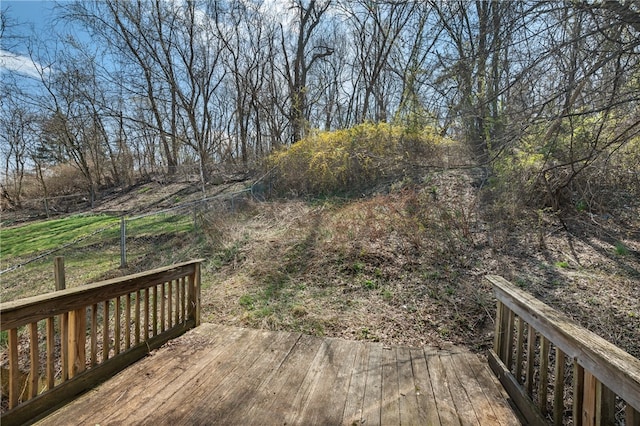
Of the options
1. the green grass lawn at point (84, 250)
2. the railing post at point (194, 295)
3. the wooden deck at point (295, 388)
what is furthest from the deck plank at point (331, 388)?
the green grass lawn at point (84, 250)

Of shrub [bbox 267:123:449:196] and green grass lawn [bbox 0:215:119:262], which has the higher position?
shrub [bbox 267:123:449:196]

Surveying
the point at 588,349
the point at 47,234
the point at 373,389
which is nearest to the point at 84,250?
the point at 47,234

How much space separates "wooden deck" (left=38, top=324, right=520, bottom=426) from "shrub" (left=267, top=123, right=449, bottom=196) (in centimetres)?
622

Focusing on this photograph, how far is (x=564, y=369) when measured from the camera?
1935 millimetres

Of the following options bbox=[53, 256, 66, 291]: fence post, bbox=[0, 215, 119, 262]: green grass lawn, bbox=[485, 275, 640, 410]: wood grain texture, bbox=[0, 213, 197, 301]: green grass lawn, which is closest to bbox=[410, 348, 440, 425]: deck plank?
bbox=[485, 275, 640, 410]: wood grain texture

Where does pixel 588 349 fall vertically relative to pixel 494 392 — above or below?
above

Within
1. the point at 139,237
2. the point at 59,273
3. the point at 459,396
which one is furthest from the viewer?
the point at 139,237

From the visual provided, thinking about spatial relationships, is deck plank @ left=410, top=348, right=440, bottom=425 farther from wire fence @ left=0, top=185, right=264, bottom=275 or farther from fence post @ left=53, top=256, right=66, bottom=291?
wire fence @ left=0, top=185, right=264, bottom=275

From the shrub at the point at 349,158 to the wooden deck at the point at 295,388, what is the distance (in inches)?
245

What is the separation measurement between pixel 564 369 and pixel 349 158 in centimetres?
822

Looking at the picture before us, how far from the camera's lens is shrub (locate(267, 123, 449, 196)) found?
899 centimetres

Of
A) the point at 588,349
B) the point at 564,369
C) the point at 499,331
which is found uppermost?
the point at 588,349

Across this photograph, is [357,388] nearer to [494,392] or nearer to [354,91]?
[494,392]

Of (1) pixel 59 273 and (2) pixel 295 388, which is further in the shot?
(1) pixel 59 273
